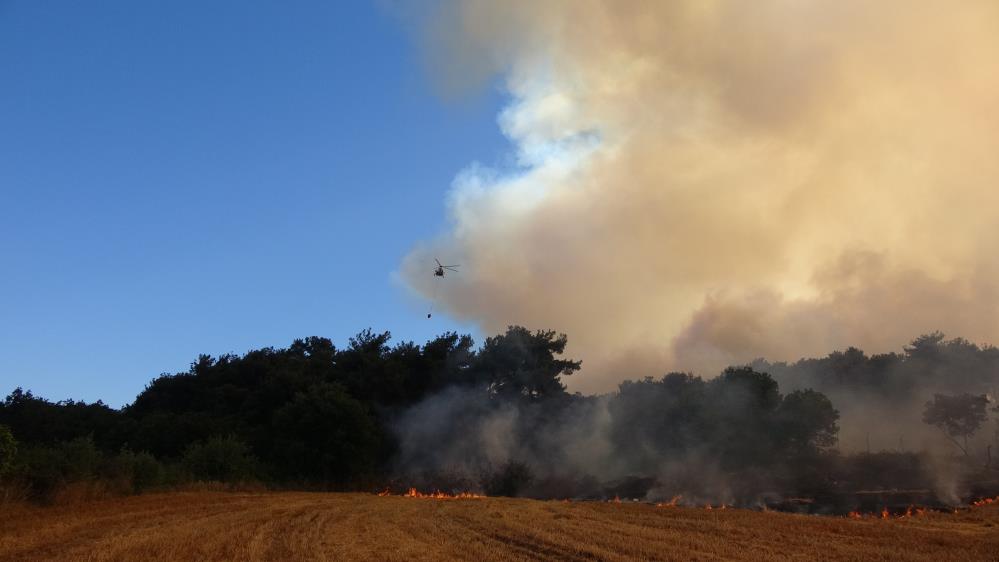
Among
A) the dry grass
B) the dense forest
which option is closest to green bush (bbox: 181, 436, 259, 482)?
the dense forest

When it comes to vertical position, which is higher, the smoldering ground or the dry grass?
the smoldering ground

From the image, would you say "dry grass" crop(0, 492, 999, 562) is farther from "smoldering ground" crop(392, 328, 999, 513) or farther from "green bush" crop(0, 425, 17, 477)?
"smoldering ground" crop(392, 328, 999, 513)

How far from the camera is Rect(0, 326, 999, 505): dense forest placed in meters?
45.4

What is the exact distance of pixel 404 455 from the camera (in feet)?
171

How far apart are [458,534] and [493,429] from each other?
1392 inches

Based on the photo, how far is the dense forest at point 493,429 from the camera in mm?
45438

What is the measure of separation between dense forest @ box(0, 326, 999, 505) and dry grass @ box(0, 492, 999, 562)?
14771mm

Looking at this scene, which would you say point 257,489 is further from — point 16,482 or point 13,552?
point 13,552

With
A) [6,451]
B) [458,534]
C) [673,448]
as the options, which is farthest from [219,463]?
[673,448]

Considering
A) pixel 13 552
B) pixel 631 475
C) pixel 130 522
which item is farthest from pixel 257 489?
pixel 631 475

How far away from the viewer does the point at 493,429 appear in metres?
54.3

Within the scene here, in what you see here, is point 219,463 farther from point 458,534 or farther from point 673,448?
point 673,448

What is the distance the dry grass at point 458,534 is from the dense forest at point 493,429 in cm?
1477

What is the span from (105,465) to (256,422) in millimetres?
25253
